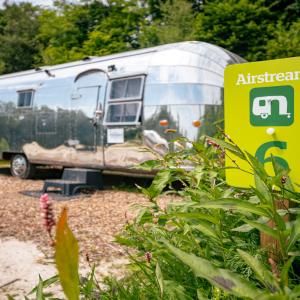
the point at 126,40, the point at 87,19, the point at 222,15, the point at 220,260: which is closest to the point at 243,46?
the point at 222,15

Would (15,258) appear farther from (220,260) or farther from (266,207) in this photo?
(266,207)

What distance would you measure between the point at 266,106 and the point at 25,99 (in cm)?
969

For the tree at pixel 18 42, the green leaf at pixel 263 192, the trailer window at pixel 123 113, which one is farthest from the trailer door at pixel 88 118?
the tree at pixel 18 42

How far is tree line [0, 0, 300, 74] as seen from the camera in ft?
56.5

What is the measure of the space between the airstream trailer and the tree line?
7530 mm

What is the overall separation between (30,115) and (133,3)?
41.7 ft

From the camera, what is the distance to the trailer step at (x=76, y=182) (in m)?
8.09

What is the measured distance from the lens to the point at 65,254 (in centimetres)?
57

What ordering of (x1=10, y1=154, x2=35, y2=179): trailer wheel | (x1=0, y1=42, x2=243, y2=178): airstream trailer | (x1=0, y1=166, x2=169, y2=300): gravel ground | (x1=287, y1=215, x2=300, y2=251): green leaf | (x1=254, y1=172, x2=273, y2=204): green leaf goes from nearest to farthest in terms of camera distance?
1. (x1=287, y1=215, x2=300, y2=251): green leaf
2. (x1=254, y1=172, x2=273, y2=204): green leaf
3. (x1=0, y1=166, x2=169, y2=300): gravel ground
4. (x1=0, y1=42, x2=243, y2=178): airstream trailer
5. (x1=10, y1=154, x2=35, y2=179): trailer wheel

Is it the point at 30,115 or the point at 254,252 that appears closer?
the point at 254,252

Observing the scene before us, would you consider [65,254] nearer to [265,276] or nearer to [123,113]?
[265,276]

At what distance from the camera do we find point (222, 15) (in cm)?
1841

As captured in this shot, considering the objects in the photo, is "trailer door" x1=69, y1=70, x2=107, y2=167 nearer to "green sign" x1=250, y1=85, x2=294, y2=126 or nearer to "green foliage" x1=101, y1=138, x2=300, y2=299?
"green foliage" x1=101, y1=138, x2=300, y2=299

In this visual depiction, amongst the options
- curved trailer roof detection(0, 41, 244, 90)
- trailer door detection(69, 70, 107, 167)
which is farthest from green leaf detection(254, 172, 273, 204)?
trailer door detection(69, 70, 107, 167)
